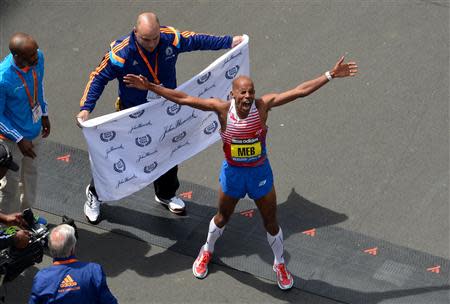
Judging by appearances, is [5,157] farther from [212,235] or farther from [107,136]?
[212,235]

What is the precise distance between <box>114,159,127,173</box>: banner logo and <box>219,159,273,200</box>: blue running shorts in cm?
107

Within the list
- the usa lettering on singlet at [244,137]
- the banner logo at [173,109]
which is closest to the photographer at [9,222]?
the banner logo at [173,109]

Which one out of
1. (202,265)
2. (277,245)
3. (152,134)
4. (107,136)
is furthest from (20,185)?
(277,245)

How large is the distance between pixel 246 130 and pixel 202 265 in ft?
4.96

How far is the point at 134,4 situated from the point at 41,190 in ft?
11.2

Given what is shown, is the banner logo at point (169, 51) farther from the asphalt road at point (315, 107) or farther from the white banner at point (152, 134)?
the asphalt road at point (315, 107)

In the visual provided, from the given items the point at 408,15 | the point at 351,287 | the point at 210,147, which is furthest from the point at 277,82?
the point at 351,287

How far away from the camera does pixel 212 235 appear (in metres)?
7.36

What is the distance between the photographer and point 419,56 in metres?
9.79

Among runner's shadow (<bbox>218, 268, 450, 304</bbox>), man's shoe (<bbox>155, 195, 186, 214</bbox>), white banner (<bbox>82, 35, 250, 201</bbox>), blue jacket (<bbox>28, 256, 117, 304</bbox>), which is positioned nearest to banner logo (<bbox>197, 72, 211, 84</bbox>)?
white banner (<bbox>82, 35, 250, 201</bbox>)

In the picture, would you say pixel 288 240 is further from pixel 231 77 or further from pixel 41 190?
pixel 41 190

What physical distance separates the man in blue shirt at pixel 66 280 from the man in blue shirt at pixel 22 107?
1733 mm

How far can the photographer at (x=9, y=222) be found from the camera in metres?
6.48

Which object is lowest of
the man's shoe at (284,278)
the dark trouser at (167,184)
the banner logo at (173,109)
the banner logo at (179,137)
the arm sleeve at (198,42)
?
the man's shoe at (284,278)
